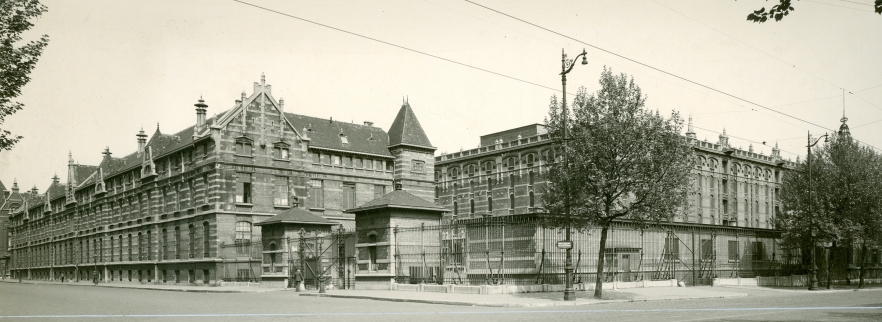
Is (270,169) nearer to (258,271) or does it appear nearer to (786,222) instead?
(258,271)

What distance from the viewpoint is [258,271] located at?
4653 centimetres

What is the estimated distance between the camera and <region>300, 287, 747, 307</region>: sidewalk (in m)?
23.7

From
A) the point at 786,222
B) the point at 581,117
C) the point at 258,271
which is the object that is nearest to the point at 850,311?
→ the point at 581,117

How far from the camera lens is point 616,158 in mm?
26625

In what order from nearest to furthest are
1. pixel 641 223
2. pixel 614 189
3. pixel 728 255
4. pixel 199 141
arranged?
pixel 614 189 → pixel 641 223 → pixel 728 255 → pixel 199 141

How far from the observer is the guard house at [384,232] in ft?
104

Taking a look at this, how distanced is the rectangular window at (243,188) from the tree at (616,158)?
93.5 feet

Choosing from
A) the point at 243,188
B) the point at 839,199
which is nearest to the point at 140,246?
the point at 243,188

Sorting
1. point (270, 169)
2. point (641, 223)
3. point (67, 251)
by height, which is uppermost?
point (270, 169)

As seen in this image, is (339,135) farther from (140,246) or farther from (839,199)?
(839,199)

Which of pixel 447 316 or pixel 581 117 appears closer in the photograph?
pixel 447 316

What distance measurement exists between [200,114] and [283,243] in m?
17.6

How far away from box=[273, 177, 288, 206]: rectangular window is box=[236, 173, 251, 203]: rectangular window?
2085mm

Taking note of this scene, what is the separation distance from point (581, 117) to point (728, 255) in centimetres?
2118
